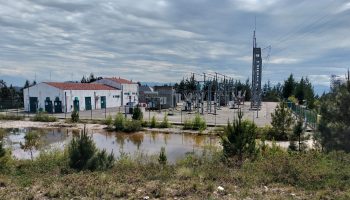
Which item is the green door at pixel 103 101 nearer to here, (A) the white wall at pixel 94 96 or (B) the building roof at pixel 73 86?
(A) the white wall at pixel 94 96

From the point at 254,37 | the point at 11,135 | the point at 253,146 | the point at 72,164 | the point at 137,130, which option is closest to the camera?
the point at 72,164

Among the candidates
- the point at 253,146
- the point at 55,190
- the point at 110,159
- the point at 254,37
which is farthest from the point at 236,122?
the point at 254,37

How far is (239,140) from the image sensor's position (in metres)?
13.0

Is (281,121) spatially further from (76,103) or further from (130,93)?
(130,93)

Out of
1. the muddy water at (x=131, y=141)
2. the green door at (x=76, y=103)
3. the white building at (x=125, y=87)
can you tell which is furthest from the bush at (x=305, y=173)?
the white building at (x=125, y=87)

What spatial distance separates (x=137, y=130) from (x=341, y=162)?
85.7 feet

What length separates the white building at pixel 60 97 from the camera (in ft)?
168

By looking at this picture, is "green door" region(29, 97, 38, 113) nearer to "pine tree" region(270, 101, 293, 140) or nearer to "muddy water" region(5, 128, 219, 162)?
"muddy water" region(5, 128, 219, 162)

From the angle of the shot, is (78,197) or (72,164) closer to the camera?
(78,197)

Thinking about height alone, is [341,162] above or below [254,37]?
below

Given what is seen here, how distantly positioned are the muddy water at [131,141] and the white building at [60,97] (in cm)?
1772

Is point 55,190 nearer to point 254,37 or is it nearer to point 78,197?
point 78,197

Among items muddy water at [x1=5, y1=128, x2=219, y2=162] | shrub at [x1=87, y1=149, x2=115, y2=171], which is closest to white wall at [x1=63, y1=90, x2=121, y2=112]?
muddy water at [x1=5, y1=128, x2=219, y2=162]

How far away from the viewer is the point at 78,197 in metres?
6.52
